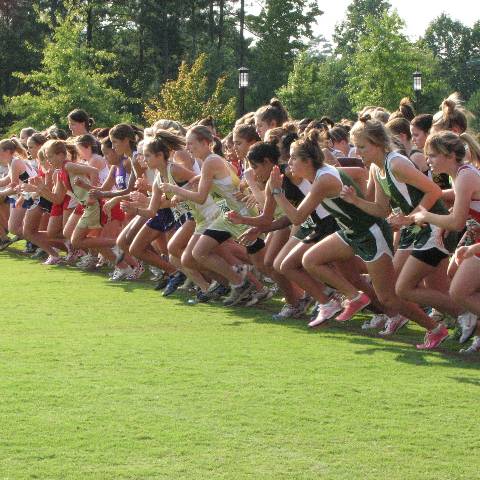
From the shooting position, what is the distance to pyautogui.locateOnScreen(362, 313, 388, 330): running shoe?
9570 mm

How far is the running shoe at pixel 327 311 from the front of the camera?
369 inches

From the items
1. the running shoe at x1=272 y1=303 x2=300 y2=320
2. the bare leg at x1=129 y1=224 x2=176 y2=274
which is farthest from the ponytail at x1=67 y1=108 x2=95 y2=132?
the running shoe at x1=272 y1=303 x2=300 y2=320

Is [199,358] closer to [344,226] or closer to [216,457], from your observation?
[344,226]

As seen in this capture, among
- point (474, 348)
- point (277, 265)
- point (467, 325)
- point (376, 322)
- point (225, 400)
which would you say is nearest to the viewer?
point (225, 400)

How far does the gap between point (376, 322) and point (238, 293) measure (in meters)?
1.87

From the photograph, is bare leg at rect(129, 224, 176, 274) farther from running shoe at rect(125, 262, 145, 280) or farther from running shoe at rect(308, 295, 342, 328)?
running shoe at rect(308, 295, 342, 328)

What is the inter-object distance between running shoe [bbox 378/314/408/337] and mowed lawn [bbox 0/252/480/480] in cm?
15

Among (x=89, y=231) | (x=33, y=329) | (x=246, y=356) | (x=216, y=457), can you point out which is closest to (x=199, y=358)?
(x=246, y=356)

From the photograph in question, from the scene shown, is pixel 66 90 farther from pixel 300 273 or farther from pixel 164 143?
pixel 300 273

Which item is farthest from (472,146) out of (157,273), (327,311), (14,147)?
(14,147)

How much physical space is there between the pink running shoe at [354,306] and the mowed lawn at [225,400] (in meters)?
0.15

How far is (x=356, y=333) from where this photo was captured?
930cm

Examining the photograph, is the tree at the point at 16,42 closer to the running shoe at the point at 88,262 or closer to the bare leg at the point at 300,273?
the running shoe at the point at 88,262

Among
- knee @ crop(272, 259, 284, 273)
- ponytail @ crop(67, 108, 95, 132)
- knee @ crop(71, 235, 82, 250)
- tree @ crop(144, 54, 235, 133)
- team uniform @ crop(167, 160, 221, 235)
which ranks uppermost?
tree @ crop(144, 54, 235, 133)
